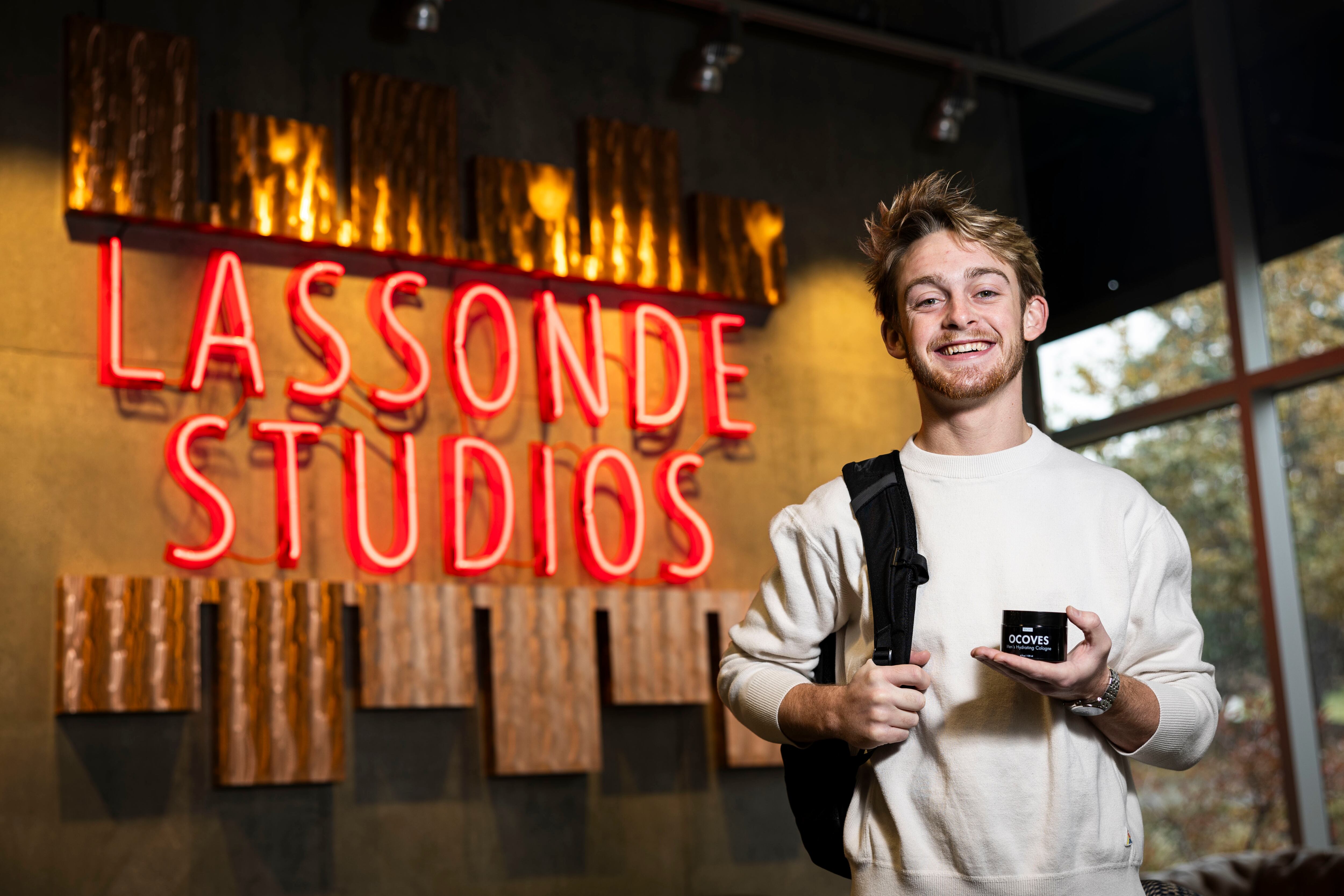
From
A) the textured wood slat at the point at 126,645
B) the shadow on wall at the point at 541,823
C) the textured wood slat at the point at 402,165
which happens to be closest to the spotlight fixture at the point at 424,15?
the textured wood slat at the point at 402,165

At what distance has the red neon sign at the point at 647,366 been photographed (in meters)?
5.30

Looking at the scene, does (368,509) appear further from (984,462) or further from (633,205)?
(984,462)

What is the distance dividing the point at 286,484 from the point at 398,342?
0.70 metres

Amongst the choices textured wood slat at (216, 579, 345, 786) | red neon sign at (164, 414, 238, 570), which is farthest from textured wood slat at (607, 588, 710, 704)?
red neon sign at (164, 414, 238, 570)

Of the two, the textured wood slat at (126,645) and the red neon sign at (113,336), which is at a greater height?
the red neon sign at (113,336)

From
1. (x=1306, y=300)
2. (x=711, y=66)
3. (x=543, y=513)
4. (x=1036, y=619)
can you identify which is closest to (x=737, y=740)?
(x=543, y=513)

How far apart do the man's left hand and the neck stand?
37 cm

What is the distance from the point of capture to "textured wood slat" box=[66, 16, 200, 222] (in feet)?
14.6

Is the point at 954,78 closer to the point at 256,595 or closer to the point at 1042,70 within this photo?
the point at 1042,70

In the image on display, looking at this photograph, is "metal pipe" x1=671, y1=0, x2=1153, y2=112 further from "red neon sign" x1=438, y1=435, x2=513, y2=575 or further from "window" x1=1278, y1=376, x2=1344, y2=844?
"red neon sign" x1=438, y1=435, x2=513, y2=575

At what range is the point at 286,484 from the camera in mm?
4555

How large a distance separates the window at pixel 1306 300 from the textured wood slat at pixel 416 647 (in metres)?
3.54

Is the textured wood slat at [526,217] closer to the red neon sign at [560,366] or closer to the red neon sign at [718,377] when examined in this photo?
the red neon sign at [560,366]

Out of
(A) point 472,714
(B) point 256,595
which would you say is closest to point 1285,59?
(A) point 472,714
